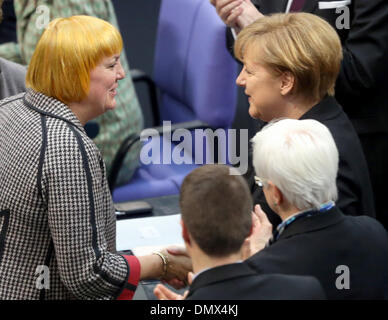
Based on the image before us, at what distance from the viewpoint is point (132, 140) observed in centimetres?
293

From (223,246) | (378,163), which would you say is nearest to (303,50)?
(378,163)

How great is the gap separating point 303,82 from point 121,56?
41.7 inches

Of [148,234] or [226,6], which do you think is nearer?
[148,234]

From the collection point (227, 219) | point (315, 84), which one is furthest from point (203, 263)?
point (315, 84)

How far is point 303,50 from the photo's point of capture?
2012 mm

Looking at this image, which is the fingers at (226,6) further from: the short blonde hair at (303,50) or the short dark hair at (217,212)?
the short dark hair at (217,212)

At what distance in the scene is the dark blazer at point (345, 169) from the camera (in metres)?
1.98

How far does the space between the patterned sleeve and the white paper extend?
31 cm

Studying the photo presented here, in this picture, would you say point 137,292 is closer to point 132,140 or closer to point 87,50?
point 87,50

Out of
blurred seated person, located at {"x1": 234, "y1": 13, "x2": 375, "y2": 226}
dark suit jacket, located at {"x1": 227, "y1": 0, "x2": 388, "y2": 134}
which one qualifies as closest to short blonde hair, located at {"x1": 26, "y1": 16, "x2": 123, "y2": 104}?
blurred seated person, located at {"x1": 234, "y1": 13, "x2": 375, "y2": 226}

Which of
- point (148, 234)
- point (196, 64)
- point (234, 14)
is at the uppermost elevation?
point (234, 14)

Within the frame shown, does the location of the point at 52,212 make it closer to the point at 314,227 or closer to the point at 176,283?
the point at 176,283

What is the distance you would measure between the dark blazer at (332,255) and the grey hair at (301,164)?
5cm

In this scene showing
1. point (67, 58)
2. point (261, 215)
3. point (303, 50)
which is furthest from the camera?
point (303, 50)
